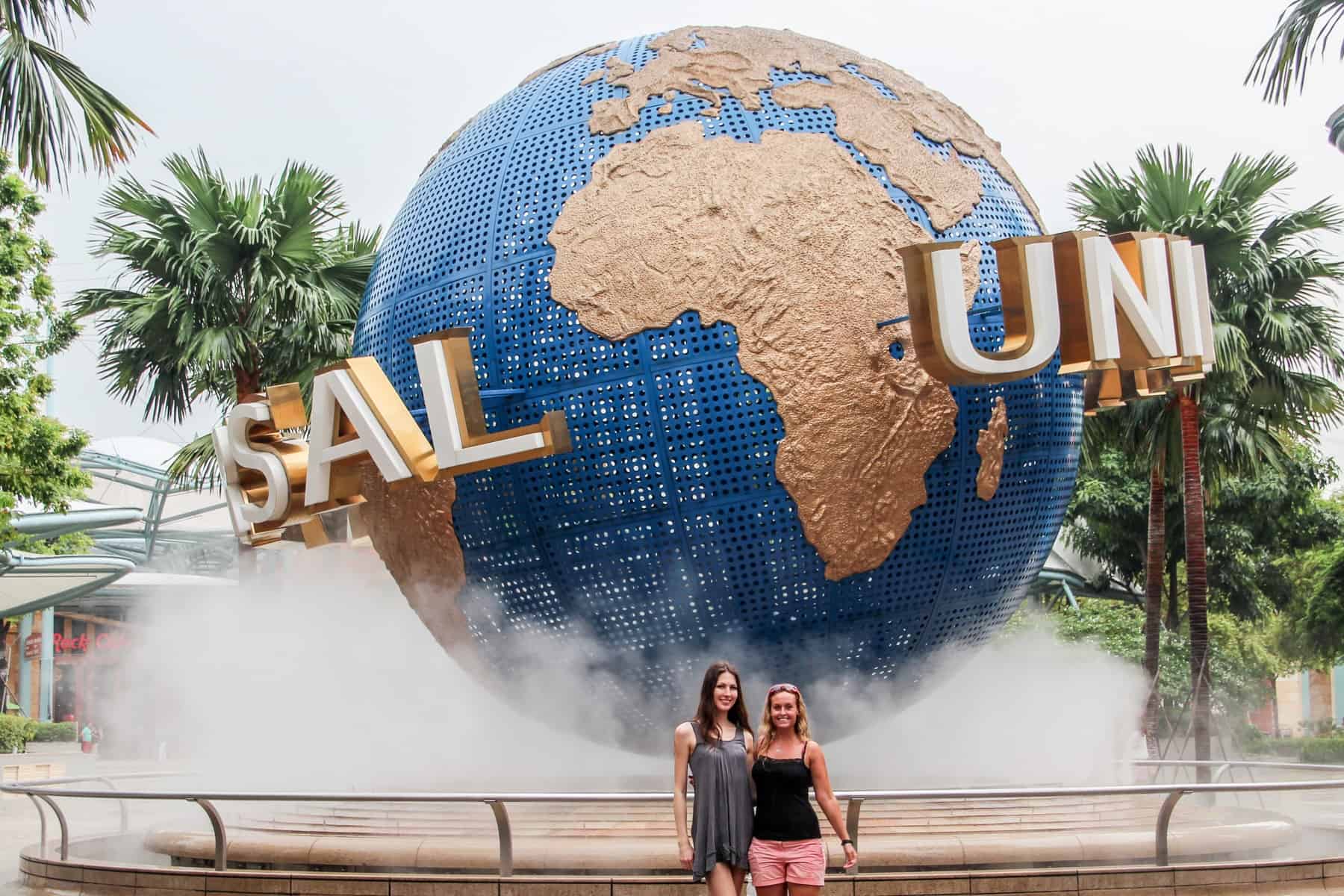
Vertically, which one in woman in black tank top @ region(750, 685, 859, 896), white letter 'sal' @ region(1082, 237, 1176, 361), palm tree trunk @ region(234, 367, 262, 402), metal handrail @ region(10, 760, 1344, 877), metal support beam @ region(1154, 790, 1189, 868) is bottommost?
metal support beam @ region(1154, 790, 1189, 868)

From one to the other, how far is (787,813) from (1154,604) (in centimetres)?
1508

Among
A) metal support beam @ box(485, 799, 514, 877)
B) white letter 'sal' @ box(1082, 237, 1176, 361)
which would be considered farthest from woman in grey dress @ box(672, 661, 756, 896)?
white letter 'sal' @ box(1082, 237, 1176, 361)

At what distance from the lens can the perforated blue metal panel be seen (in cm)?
Answer: 909

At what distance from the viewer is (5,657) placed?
5200 cm

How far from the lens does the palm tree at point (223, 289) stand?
17062 mm

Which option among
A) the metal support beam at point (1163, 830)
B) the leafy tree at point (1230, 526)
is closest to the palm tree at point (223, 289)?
the metal support beam at point (1163, 830)

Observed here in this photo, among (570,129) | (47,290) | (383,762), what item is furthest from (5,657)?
(570,129)

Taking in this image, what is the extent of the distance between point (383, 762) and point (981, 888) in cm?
611

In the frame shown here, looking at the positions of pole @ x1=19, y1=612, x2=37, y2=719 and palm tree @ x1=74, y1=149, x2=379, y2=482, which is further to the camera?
pole @ x1=19, y1=612, x2=37, y2=719

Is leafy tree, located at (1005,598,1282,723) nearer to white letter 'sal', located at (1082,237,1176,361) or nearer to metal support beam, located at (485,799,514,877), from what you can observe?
white letter 'sal', located at (1082,237,1176,361)

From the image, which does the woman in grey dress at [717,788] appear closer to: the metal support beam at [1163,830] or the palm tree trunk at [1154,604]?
the metal support beam at [1163,830]

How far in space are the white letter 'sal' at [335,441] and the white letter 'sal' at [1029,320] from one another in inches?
130

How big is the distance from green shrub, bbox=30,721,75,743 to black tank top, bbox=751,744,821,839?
42.2 metres

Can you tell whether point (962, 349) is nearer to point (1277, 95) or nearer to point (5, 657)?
point (1277, 95)
